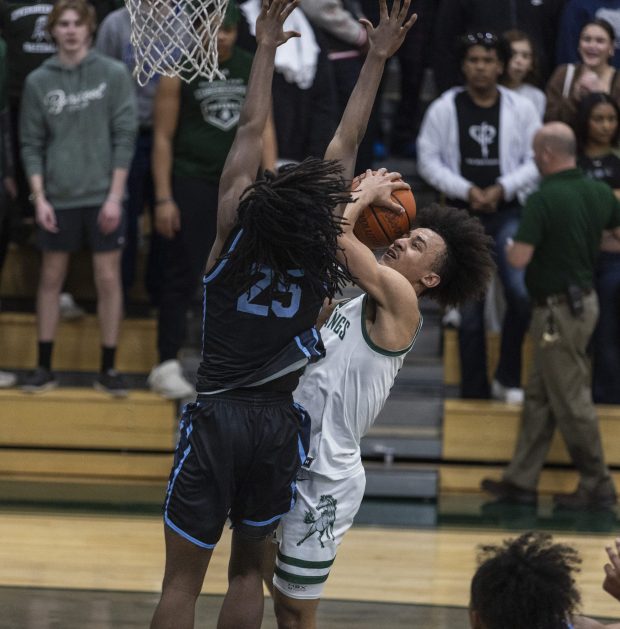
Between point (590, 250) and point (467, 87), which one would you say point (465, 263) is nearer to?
point (590, 250)

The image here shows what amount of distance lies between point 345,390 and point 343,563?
72.0 inches

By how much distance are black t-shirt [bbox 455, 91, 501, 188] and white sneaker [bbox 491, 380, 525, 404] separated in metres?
1.12

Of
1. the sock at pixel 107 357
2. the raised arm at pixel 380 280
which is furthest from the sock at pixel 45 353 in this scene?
the raised arm at pixel 380 280

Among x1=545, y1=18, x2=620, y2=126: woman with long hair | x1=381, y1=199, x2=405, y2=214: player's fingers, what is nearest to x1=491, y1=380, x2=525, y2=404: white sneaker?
x1=545, y1=18, x2=620, y2=126: woman with long hair

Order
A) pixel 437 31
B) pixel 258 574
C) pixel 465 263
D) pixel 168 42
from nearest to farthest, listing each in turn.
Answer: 1. pixel 258 574
2. pixel 465 263
3. pixel 168 42
4. pixel 437 31

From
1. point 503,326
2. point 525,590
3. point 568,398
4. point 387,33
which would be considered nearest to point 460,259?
point 387,33

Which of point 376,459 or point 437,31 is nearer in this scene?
point 376,459

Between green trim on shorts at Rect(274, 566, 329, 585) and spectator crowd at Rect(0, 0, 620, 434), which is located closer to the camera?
green trim on shorts at Rect(274, 566, 329, 585)

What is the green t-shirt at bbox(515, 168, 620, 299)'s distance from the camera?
6840mm

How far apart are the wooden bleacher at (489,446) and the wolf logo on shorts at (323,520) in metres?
3.13

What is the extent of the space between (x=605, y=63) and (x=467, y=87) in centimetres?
84

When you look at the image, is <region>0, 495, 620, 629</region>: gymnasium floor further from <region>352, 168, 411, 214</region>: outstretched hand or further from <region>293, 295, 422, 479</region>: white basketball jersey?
<region>352, 168, 411, 214</region>: outstretched hand

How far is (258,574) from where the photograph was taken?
13.5 ft

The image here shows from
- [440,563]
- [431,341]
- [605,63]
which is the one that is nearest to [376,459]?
[431,341]
